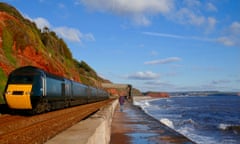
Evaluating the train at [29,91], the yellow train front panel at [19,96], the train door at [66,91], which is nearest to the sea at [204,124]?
the train door at [66,91]

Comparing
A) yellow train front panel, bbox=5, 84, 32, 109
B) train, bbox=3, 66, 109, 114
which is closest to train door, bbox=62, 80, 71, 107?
train, bbox=3, 66, 109, 114

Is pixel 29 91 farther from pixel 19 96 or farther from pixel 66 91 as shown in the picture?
pixel 66 91

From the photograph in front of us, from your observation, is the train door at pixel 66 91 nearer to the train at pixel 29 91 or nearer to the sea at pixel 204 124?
the train at pixel 29 91

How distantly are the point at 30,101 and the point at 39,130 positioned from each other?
648 cm

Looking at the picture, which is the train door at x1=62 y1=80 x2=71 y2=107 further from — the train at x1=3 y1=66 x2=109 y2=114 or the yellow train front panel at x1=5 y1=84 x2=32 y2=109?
the yellow train front panel at x1=5 y1=84 x2=32 y2=109

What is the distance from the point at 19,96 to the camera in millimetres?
20766

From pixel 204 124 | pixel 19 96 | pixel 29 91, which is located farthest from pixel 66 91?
pixel 204 124

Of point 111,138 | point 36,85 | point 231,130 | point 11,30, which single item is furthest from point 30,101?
point 11,30

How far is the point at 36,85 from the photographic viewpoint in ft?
70.6

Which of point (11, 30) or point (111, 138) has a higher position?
point (11, 30)

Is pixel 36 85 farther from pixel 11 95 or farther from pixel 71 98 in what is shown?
pixel 71 98

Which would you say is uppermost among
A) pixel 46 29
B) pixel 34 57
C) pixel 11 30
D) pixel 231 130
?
pixel 46 29

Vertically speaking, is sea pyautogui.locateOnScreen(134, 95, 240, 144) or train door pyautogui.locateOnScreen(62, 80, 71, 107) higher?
A: train door pyautogui.locateOnScreen(62, 80, 71, 107)

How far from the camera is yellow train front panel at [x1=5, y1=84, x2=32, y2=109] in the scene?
20781 mm
